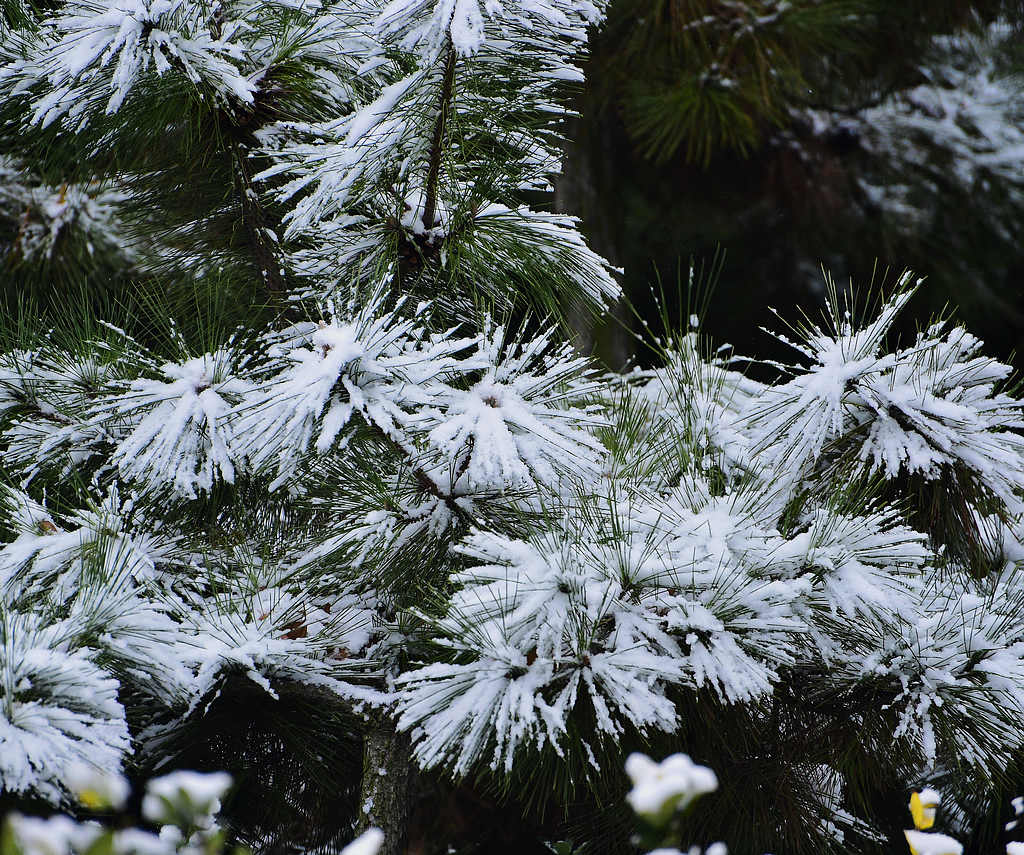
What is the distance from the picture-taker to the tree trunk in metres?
0.94

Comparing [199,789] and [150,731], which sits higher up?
[199,789]

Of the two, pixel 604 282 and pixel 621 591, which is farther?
pixel 604 282

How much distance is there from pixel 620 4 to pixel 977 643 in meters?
1.61

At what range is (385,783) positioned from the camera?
96 cm

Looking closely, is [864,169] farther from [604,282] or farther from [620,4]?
[604,282]

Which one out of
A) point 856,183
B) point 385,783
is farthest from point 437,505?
point 856,183

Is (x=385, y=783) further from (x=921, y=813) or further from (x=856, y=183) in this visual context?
(x=856, y=183)

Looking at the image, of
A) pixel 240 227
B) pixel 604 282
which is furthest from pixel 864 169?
pixel 240 227

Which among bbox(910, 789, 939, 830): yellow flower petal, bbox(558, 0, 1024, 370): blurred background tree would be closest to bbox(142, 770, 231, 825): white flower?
bbox(910, 789, 939, 830): yellow flower petal

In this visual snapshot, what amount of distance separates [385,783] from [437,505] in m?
0.32

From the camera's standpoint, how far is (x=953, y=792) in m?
1.14

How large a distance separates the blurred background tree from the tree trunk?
4.89 ft

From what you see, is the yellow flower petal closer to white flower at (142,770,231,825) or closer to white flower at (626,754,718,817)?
white flower at (626,754,718,817)

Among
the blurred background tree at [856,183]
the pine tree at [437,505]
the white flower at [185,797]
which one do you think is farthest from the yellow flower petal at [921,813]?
the blurred background tree at [856,183]
